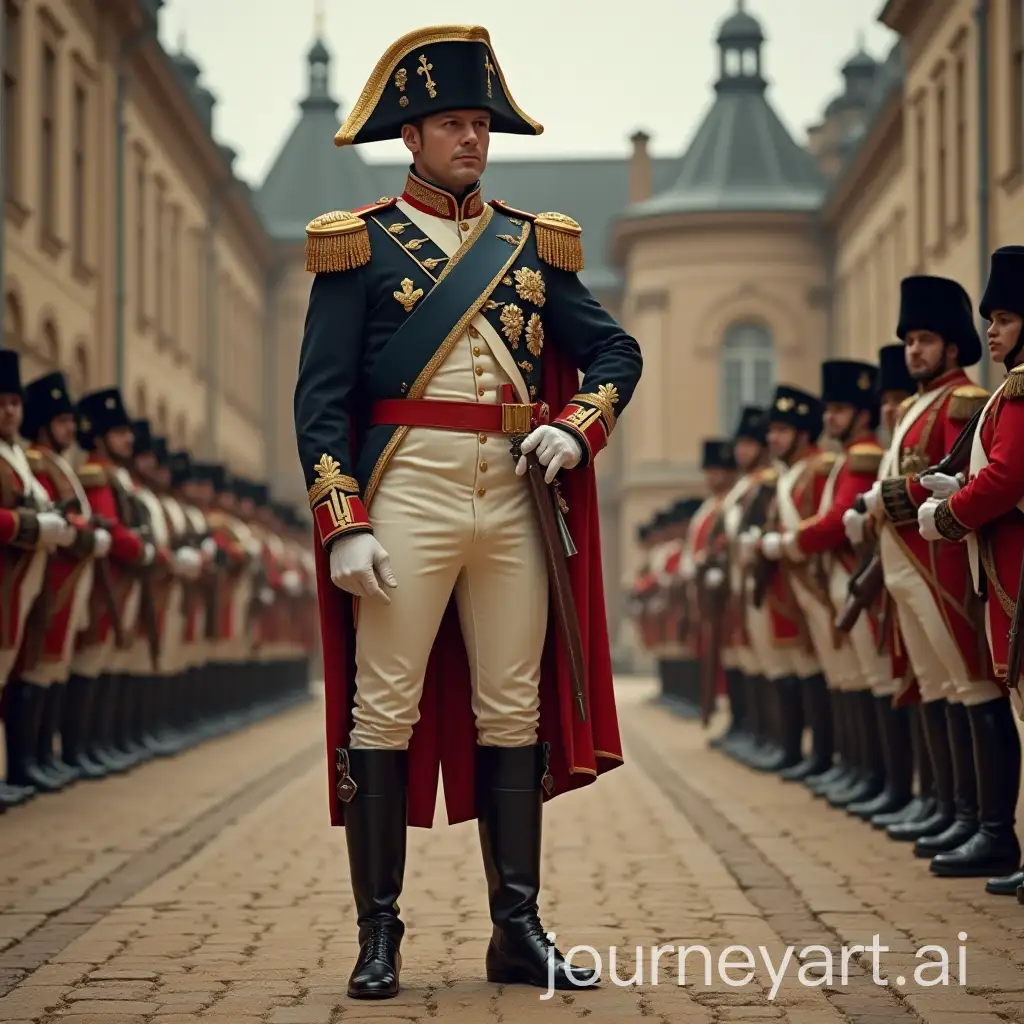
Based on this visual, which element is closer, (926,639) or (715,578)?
(926,639)

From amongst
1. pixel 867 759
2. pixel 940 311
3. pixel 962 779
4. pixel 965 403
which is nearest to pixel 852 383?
pixel 867 759

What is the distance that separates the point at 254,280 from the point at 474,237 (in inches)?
1948

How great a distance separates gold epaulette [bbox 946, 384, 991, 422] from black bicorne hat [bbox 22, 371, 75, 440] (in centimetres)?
555

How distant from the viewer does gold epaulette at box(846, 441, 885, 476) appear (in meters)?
11.8

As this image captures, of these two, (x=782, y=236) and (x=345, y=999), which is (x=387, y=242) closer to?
(x=345, y=999)

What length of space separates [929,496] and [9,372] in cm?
474

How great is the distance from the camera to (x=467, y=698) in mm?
6570

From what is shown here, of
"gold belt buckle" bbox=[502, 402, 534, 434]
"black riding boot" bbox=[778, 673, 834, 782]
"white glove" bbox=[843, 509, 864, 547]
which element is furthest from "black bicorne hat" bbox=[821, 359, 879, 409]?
"gold belt buckle" bbox=[502, 402, 534, 434]

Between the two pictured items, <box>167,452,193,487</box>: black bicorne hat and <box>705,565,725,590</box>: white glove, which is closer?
<box>705,565,725,590</box>: white glove

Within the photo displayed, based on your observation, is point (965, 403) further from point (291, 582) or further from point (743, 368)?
point (743, 368)

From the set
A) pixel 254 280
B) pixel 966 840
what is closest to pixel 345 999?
pixel 966 840

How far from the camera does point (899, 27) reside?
Result: 35.3 metres

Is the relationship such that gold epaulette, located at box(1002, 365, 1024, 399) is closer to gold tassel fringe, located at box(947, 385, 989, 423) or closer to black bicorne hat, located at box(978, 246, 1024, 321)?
black bicorne hat, located at box(978, 246, 1024, 321)

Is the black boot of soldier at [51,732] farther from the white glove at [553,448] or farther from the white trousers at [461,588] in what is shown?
the white glove at [553,448]
